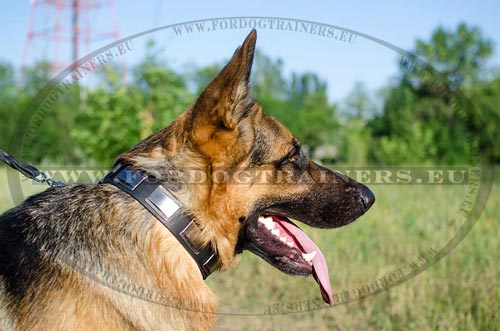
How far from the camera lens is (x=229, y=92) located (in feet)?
8.97

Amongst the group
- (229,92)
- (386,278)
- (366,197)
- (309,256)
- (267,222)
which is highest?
(229,92)

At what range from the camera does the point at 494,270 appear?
5.61 metres

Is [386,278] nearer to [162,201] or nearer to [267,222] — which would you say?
[267,222]

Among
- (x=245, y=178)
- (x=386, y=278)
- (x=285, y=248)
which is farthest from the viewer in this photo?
(x=386, y=278)

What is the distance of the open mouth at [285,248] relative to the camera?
3.26m

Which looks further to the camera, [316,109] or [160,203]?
[316,109]

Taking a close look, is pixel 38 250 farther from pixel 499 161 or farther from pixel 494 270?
pixel 499 161

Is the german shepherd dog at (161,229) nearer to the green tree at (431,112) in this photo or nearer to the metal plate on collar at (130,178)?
the metal plate on collar at (130,178)

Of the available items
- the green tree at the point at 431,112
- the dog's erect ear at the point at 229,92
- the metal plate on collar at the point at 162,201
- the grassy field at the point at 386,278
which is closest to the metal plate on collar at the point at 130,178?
the metal plate on collar at the point at 162,201

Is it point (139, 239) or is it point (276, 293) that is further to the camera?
point (276, 293)

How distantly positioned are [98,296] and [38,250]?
1.43 feet

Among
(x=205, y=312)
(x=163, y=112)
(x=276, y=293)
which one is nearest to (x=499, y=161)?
(x=163, y=112)

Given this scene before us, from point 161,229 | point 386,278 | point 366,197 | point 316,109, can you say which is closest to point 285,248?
point 366,197

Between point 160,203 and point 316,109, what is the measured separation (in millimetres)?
13726
